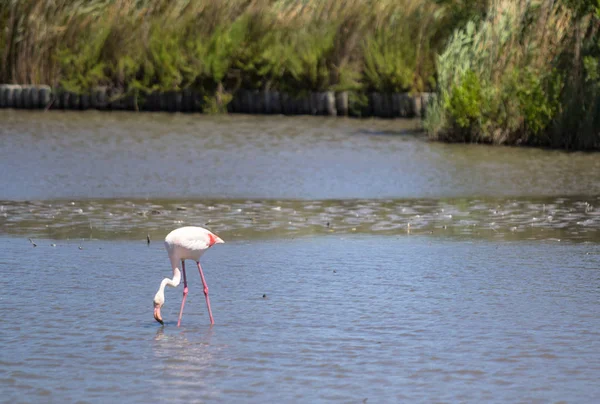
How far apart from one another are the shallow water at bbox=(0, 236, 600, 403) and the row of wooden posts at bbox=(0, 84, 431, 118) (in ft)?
41.7

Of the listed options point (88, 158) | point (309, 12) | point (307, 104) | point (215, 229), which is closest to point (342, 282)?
point (215, 229)

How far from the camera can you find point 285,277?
9.00m

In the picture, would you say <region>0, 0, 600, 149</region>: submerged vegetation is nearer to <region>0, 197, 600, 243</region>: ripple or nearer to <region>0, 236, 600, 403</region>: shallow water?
<region>0, 197, 600, 243</region>: ripple

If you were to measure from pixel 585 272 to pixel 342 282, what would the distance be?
189cm

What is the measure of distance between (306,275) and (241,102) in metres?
15.2

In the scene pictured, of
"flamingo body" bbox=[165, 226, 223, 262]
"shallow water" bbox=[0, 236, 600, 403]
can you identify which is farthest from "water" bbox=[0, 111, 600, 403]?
"flamingo body" bbox=[165, 226, 223, 262]

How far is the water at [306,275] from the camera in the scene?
6281 millimetres

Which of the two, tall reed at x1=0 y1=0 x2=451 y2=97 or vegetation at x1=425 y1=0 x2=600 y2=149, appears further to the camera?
tall reed at x1=0 y1=0 x2=451 y2=97

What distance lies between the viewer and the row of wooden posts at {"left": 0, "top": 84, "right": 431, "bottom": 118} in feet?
75.7

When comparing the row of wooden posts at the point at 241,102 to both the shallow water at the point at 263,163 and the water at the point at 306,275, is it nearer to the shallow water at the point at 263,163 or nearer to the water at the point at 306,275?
the shallow water at the point at 263,163

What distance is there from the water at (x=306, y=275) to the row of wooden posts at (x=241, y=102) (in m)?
5.37

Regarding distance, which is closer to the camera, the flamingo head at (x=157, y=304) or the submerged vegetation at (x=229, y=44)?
the flamingo head at (x=157, y=304)

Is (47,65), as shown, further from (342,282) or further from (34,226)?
(342,282)

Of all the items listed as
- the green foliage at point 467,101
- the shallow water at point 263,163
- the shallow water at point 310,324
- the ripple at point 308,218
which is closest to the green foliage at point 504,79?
the green foliage at point 467,101
